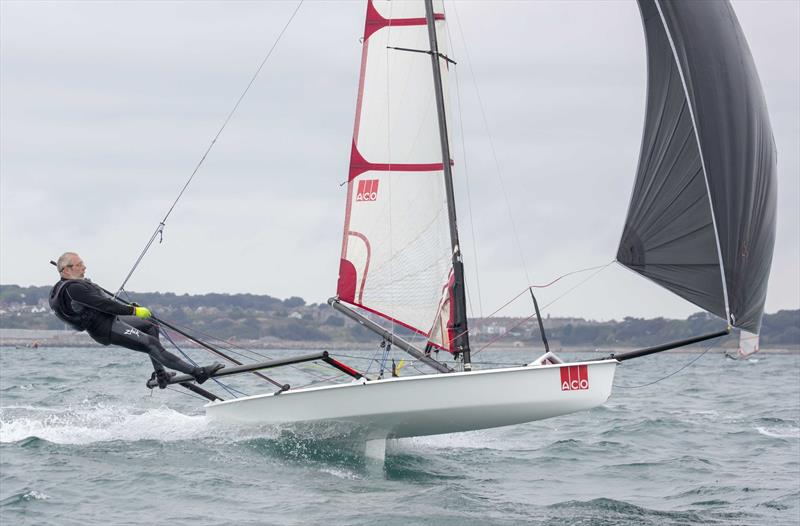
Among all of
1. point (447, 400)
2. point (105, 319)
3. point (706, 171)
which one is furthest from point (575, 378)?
point (105, 319)

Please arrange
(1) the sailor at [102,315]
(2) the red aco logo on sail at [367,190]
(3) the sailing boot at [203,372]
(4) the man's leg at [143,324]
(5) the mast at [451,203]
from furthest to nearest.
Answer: (2) the red aco logo on sail at [367,190] → (5) the mast at [451,203] → (4) the man's leg at [143,324] → (3) the sailing boot at [203,372] → (1) the sailor at [102,315]

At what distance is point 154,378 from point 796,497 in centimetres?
628

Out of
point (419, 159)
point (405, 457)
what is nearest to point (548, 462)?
point (405, 457)

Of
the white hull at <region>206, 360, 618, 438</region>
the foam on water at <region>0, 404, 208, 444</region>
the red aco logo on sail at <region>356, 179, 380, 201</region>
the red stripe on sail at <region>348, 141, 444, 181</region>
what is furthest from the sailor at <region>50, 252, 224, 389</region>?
the foam on water at <region>0, 404, 208, 444</region>

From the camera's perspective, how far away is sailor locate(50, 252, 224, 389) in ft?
28.9

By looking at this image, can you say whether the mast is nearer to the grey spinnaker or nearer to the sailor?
the grey spinnaker

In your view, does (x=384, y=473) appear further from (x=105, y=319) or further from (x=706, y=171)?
(x=706, y=171)

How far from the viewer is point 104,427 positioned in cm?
1359

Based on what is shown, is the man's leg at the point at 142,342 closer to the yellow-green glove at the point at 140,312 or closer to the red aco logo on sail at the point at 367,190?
the yellow-green glove at the point at 140,312

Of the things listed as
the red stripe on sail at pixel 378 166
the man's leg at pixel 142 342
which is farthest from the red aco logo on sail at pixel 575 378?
the man's leg at pixel 142 342

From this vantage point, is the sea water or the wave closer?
the sea water

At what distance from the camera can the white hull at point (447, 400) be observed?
366 inches

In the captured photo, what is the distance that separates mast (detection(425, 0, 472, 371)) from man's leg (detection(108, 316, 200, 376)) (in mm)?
2805

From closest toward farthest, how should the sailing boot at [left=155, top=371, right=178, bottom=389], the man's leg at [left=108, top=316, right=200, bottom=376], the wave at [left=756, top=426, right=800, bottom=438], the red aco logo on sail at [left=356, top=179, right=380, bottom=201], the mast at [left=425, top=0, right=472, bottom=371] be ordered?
the man's leg at [left=108, top=316, right=200, bottom=376]
the sailing boot at [left=155, top=371, right=178, bottom=389]
the mast at [left=425, top=0, right=472, bottom=371]
the red aco logo on sail at [left=356, top=179, right=380, bottom=201]
the wave at [left=756, top=426, right=800, bottom=438]
